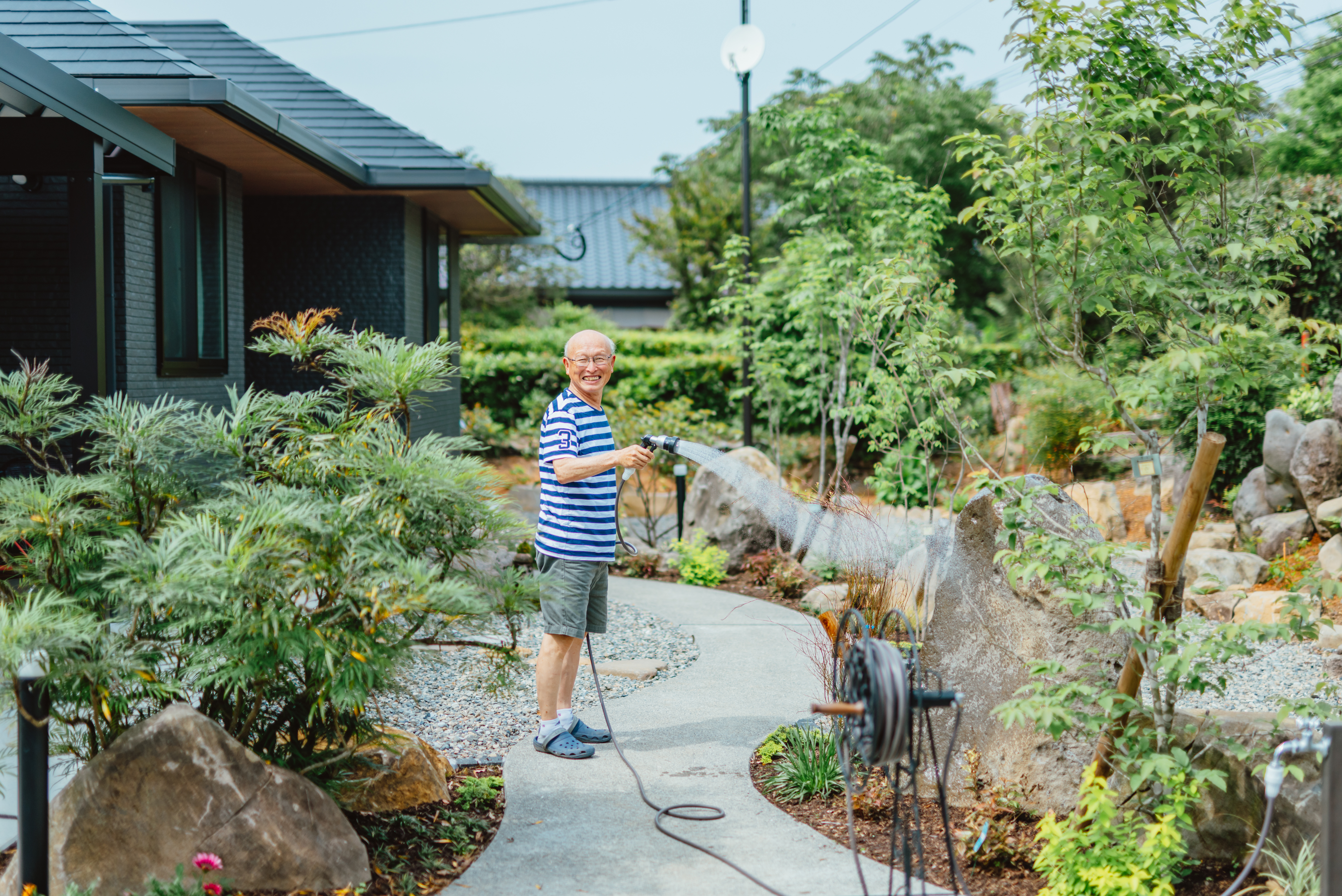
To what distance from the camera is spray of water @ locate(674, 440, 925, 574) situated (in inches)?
178

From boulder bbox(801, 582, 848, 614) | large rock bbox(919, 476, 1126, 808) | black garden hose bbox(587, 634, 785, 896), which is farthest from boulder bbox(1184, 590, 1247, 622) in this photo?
black garden hose bbox(587, 634, 785, 896)

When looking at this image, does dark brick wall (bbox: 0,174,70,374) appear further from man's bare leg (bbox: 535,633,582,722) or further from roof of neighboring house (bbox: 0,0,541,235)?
man's bare leg (bbox: 535,633,582,722)

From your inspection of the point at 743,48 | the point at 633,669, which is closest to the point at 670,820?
the point at 633,669

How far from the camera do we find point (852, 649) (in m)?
2.70

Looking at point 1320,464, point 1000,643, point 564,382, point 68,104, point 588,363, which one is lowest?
point 1000,643

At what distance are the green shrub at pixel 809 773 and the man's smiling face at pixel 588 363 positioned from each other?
1.54 m

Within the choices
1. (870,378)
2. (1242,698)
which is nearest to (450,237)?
(870,378)

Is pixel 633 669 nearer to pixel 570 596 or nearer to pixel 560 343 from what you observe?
pixel 570 596

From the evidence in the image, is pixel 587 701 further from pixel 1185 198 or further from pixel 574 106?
pixel 574 106

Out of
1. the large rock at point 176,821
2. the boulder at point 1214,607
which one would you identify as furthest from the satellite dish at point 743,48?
the large rock at point 176,821

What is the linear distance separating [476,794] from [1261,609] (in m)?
5.29

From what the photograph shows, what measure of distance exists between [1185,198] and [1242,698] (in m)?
3.04

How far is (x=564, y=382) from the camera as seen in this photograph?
1429 cm

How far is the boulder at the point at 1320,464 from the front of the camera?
7.86 m
